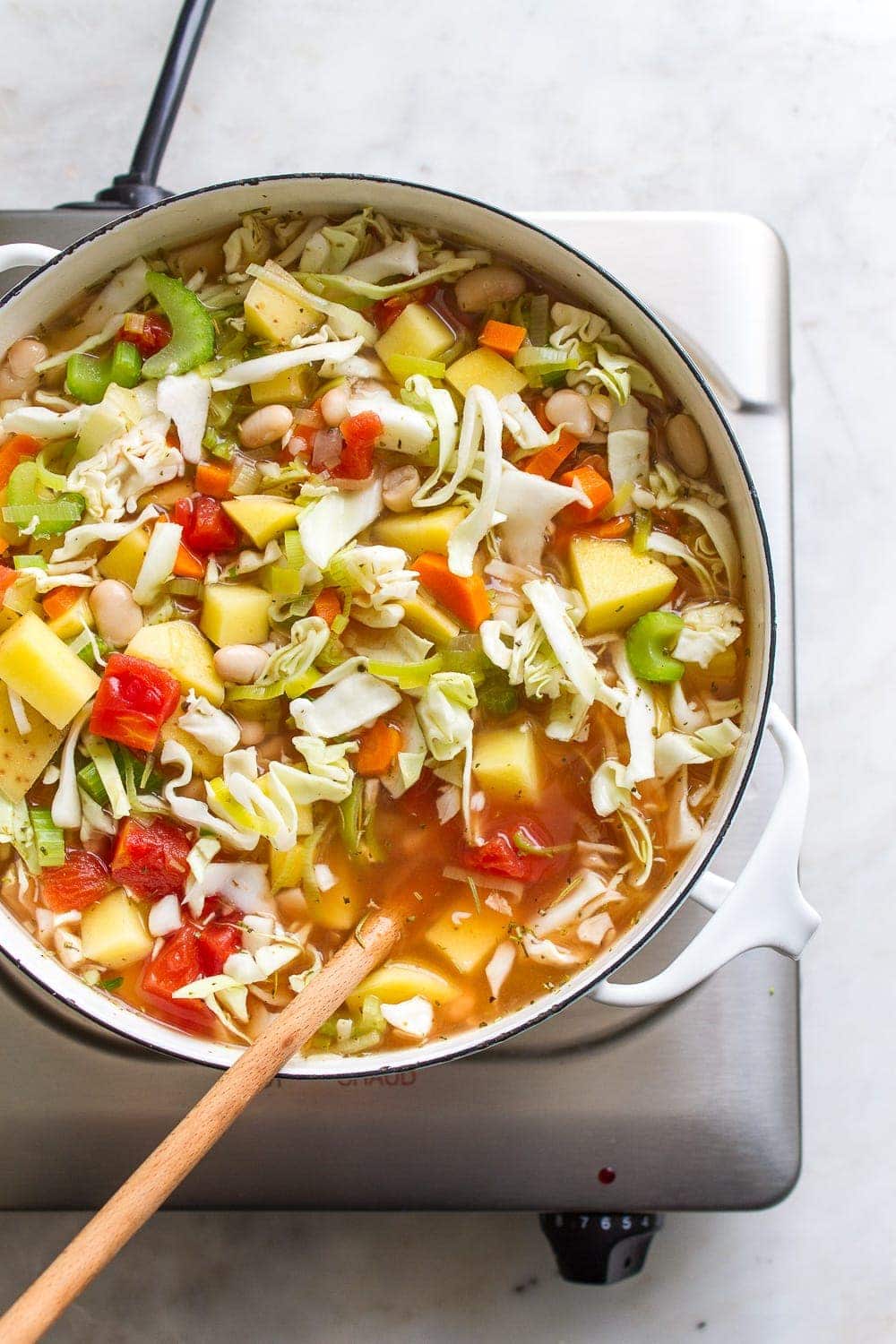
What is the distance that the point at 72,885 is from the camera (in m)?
1.94

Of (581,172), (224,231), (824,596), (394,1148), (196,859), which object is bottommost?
(394,1148)

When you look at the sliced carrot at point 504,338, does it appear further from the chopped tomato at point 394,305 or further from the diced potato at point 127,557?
the diced potato at point 127,557

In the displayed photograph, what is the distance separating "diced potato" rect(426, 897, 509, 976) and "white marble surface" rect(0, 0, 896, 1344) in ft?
2.38

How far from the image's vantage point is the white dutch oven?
1.79 metres

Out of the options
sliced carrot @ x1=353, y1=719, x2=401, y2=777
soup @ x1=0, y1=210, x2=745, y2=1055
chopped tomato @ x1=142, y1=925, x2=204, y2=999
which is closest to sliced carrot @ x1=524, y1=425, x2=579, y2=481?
soup @ x1=0, y1=210, x2=745, y2=1055

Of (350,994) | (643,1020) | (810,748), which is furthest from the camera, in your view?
(810,748)

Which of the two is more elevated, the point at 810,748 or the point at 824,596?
the point at 824,596

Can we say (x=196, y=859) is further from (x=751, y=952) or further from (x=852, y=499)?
(x=852, y=499)

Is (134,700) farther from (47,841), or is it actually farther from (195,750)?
(47,841)

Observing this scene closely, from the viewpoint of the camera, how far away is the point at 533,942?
1.92m

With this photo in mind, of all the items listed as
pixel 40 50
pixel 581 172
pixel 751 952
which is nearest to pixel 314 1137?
pixel 751 952

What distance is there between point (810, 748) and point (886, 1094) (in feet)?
2.23

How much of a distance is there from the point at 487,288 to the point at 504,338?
9cm

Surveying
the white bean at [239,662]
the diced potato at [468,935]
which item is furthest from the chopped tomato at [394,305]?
the diced potato at [468,935]
